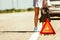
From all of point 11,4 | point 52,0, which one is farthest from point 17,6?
point 52,0

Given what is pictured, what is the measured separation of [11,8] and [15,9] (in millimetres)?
703

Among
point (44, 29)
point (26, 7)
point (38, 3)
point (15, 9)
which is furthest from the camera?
point (26, 7)

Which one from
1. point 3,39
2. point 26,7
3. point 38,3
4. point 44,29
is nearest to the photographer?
point 3,39

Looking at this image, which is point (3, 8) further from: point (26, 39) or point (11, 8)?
point (26, 39)

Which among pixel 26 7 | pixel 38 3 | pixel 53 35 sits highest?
pixel 38 3

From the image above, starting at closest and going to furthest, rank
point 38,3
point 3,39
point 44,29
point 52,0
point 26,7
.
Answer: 1. point 3,39
2. point 44,29
3. point 38,3
4. point 52,0
5. point 26,7

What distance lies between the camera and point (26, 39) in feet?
25.1

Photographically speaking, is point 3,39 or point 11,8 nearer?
point 3,39

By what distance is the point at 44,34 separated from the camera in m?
8.55

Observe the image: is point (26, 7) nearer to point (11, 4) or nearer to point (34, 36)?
point (11, 4)

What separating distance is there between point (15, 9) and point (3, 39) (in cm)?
1935

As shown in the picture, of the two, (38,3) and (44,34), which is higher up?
(38,3)

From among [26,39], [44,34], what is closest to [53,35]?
→ [44,34]

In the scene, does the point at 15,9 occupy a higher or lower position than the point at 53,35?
lower
